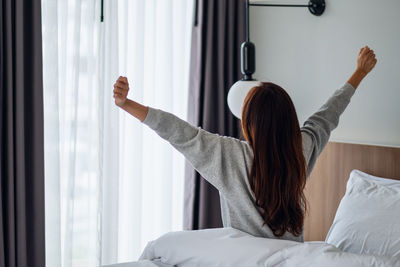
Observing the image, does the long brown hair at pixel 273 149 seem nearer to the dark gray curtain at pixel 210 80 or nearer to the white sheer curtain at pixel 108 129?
the white sheer curtain at pixel 108 129

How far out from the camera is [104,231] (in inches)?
91.4

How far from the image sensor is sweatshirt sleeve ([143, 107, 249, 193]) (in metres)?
1.48

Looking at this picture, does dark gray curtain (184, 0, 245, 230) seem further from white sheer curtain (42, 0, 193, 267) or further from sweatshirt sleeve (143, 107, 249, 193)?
sweatshirt sleeve (143, 107, 249, 193)

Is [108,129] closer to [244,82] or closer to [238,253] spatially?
[244,82]

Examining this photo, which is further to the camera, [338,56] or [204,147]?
[338,56]

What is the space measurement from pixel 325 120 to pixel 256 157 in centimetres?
35

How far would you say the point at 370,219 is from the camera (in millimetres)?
1725

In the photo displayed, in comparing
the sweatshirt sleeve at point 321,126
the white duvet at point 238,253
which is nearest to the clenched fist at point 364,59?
the sweatshirt sleeve at point 321,126

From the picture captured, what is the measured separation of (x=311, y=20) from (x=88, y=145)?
4.41 ft

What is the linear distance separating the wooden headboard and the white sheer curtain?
2.51ft

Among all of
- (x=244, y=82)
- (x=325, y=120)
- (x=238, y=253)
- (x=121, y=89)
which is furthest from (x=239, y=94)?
(x=238, y=253)

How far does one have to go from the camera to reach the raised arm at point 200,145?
147 centimetres

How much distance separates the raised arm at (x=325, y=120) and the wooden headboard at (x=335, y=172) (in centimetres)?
47

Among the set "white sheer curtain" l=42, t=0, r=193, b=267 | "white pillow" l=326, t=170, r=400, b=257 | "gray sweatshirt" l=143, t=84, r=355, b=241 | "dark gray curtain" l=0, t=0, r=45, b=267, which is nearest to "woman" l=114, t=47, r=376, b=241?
"gray sweatshirt" l=143, t=84, r=355, b=241
